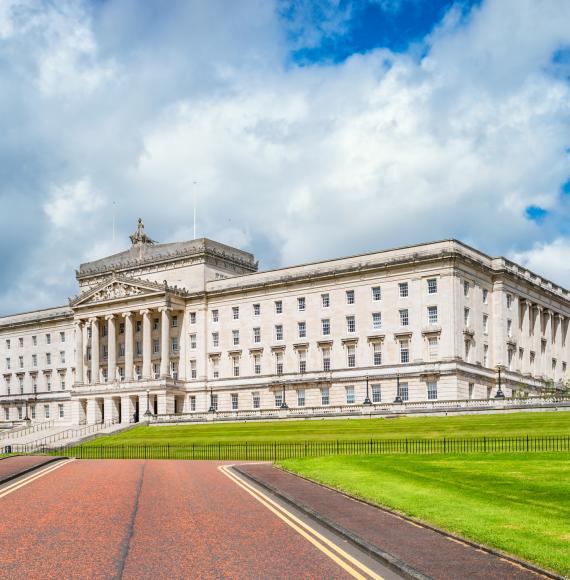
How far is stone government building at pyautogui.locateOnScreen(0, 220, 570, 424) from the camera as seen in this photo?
311 ft

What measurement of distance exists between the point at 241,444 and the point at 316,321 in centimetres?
3981

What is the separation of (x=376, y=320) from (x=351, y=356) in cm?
501

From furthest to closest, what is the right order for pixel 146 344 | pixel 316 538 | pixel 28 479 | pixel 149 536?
1. pixel 146 344
2. pixel 28 479
3. pixel 149 536
4. pixel 316 538

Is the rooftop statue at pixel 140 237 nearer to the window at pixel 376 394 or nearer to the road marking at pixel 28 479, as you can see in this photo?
the window at pixel 376 394

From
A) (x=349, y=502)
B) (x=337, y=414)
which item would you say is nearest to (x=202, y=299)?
(x=337, y=414)

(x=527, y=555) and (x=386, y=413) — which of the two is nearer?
(x=527, y=555)

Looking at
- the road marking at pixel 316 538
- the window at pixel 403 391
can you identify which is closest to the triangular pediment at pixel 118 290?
the window at pixel 403 391

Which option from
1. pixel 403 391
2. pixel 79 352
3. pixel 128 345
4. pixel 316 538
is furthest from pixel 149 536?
pixel 79 352

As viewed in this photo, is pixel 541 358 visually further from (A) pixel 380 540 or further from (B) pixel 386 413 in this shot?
(A) pixel 380 540

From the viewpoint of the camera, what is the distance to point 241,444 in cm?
6512

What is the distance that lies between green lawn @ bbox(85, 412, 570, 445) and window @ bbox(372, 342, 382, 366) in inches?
640

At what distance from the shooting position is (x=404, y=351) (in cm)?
9600

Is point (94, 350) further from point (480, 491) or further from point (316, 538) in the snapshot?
point (316, 538)

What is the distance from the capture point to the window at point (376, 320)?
98312 millimetres
